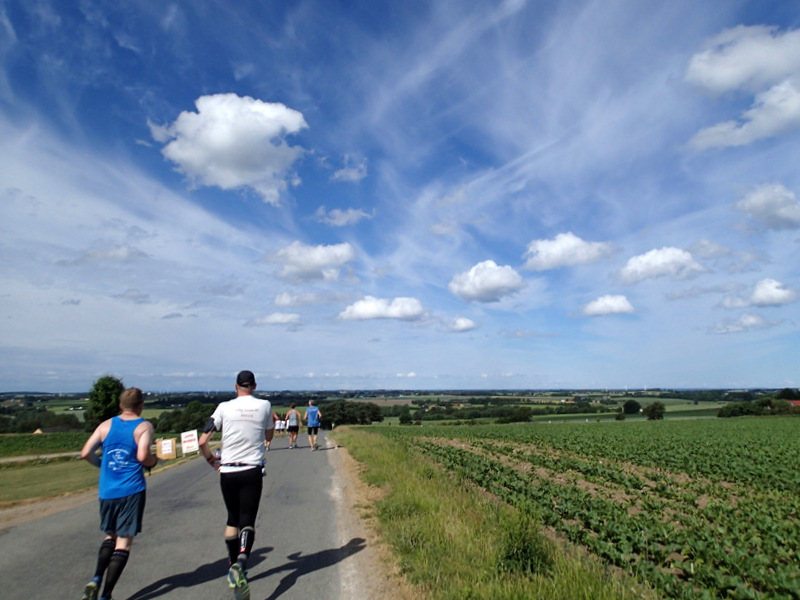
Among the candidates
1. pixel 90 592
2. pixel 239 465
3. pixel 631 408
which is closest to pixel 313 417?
pixel 239 465

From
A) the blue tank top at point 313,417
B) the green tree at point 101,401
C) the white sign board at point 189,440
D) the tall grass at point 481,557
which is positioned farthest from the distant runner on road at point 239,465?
the green tree at point 101,401

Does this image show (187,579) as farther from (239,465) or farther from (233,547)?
(239,465)

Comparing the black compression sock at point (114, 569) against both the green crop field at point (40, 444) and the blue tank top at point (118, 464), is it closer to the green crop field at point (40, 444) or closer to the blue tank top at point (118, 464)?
the blue tank top at point (118, 464)

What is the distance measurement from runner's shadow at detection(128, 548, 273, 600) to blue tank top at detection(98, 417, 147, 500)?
1033 millimetres

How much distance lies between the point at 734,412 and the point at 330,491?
89908 millimetres

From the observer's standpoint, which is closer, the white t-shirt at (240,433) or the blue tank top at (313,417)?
the white t-shirt at (240,433)

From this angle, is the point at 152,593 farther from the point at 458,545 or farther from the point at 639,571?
the point at 639,571

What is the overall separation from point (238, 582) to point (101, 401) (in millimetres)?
80656

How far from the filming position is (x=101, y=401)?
71.9m

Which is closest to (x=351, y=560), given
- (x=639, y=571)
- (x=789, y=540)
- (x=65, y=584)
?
(x=65, y=584)

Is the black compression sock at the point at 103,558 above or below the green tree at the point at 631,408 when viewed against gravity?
above

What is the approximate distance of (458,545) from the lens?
5.62m

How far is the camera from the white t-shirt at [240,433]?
5109 mm

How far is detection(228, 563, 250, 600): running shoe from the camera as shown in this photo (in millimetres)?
4535
